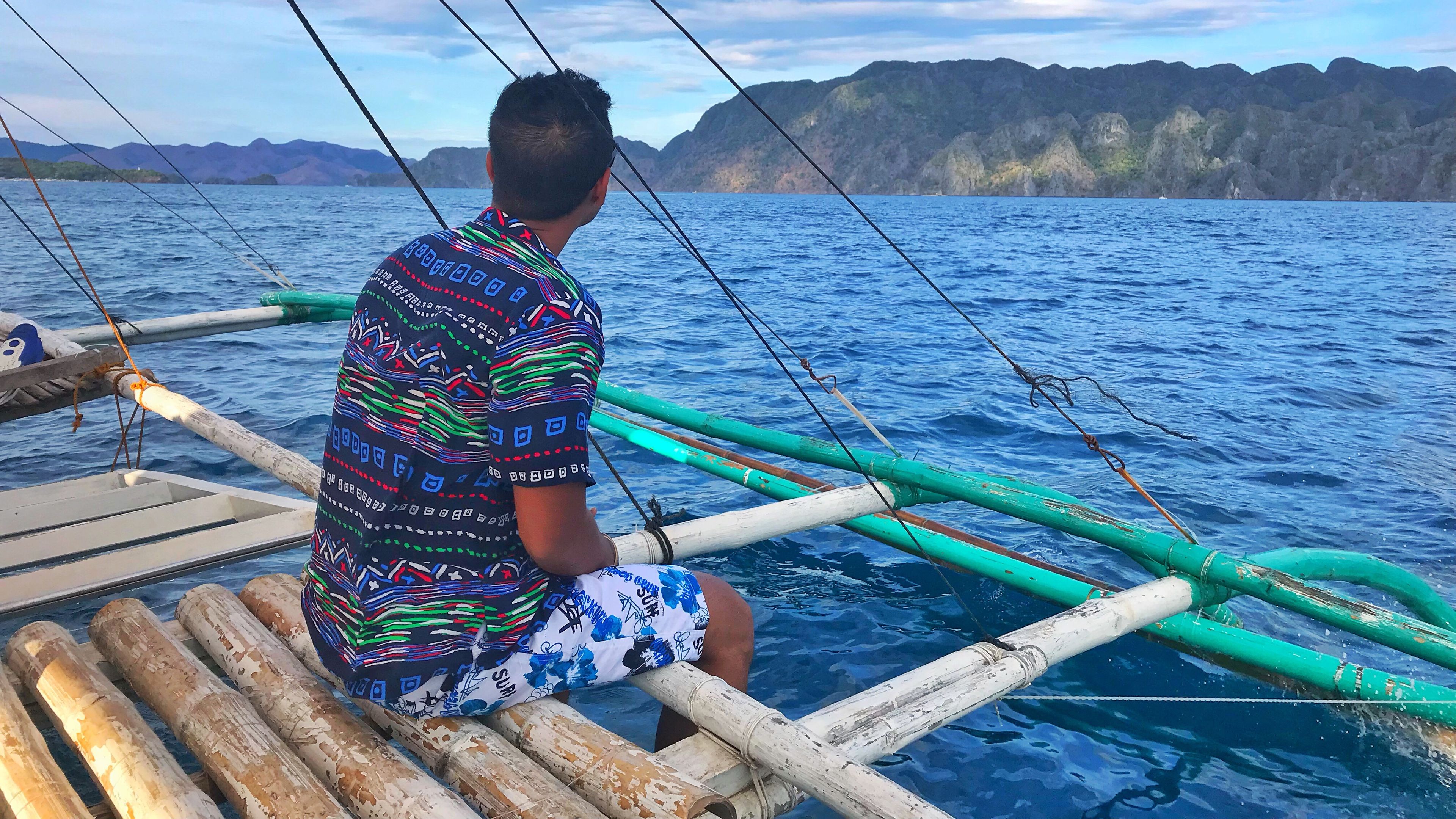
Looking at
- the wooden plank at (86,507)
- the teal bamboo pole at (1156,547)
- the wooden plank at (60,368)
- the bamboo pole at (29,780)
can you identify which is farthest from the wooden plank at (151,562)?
→ the teal bamboo pole at (1156,547)

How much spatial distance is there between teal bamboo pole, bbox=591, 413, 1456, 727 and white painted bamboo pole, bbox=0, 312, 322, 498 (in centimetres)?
265

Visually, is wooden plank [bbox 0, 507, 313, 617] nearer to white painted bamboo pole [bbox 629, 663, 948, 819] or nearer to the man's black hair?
white painted bamboo pole [bbox 629, 663, 948, 819]

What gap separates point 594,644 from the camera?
2670 mm

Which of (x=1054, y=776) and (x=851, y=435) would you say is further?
(x=851, y=435)

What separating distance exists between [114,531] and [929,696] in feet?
16.6

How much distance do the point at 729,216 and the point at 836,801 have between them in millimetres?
82669

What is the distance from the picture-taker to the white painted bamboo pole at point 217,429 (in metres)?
4.95

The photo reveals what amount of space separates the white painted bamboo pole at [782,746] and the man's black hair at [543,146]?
1.41m

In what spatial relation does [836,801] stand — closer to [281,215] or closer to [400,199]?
[281,215]

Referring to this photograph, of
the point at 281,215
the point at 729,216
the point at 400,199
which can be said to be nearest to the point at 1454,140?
the point at 729,216

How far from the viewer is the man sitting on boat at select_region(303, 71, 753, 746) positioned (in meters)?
2.10

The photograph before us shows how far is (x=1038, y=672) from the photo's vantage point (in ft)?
11.0

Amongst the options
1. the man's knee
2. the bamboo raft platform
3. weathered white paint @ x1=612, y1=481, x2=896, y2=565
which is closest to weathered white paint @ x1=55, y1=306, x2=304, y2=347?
the bamboo raft platform

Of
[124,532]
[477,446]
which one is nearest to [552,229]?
[477,446]
